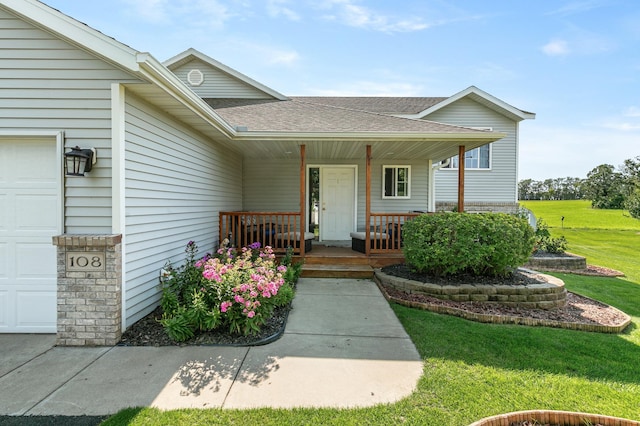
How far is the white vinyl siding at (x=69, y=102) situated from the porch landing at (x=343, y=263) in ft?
12.0

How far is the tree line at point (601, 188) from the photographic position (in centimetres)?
1711

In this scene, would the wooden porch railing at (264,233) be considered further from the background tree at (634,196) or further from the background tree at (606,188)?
the background tree at (606,188)

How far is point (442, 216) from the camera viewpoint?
16.8 feet

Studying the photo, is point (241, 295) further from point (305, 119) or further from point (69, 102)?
point (305, 119)

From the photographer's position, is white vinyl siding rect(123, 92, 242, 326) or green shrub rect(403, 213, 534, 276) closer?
white vinyl siding rect(123, 92, 242, 326)

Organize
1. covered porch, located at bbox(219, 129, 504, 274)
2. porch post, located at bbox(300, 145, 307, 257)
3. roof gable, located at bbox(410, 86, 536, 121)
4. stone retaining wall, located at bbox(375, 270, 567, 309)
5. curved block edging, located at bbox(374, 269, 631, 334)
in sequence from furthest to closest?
roof gable, located at bbox(410, 86, 536, 121) < covered porch, located at bbox(219, 129, 504, 274) < porch post, located at bbox(300, 145, 307, 257) < stone retaining wall, located at bbox(375, 270, 567, 309) < curved block edging, located at bbox(374, 269, 631, 334)

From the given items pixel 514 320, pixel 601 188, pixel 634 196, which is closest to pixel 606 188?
pixel 601 188

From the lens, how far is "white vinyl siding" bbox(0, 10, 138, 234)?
124 inches

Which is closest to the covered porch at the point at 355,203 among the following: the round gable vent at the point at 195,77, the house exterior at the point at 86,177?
the house exterior at the point at 86,177

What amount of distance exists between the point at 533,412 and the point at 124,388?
3.12m

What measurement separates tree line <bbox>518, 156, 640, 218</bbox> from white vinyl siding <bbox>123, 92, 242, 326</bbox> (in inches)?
766

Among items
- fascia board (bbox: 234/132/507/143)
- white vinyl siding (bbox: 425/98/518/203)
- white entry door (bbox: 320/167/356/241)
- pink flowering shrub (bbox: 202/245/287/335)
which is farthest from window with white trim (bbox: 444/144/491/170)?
pink flowering shrub (bbox: 202/245/287/335)

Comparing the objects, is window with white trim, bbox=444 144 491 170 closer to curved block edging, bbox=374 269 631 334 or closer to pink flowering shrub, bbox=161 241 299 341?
curved block edging, bbox=374 269 631 334

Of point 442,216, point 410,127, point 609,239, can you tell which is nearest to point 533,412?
point 442,216
